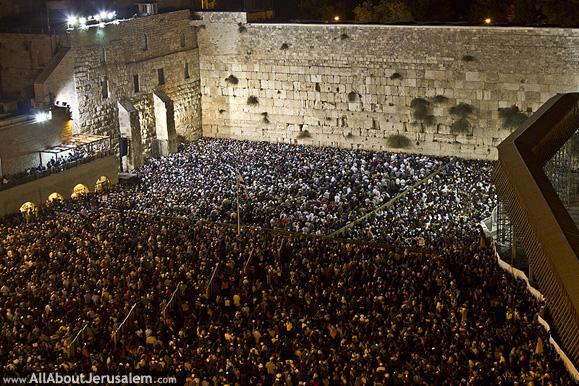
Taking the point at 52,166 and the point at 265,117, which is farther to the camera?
the point at 265,117

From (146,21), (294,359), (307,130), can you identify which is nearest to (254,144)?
(307,130)

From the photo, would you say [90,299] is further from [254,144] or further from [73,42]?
[254,144]

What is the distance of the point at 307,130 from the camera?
36.1 metres

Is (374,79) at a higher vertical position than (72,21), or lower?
lower

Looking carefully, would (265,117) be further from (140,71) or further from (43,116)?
(43,116)

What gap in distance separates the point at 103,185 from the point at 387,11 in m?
15.4

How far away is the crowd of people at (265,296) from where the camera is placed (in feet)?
51.8

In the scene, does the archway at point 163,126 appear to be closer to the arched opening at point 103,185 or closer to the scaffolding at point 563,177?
the arched opening at point 103,185

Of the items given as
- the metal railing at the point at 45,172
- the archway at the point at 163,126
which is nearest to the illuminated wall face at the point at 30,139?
the metal railing at the point at 45,172

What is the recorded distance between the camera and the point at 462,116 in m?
33.2

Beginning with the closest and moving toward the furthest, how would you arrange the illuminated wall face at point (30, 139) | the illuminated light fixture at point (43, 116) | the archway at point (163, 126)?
1. the illuminated wall face at point (30, 139)
2. the illuminated light fixture at point (43, 116)
3. the archway at point (163, 126)

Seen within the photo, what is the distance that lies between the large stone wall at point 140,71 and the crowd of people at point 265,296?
5.77m

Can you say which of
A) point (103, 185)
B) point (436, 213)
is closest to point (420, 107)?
point (436, 213)

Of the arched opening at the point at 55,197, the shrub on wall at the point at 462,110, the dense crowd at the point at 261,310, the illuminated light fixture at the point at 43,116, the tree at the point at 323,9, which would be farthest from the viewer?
the tree at the point at 323,9
